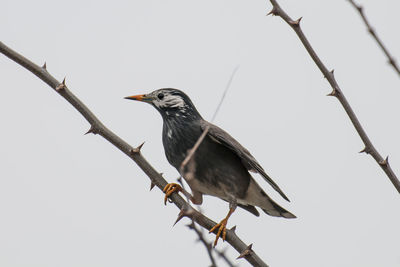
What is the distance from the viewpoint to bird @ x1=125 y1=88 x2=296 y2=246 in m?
6.11

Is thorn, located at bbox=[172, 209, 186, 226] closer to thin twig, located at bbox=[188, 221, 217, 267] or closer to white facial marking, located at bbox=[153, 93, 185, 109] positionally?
thin twig, located at bbox=[188, 221, 217, 267]

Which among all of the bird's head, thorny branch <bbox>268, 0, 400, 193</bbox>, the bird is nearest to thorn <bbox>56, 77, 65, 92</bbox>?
thorny branch <bbox>268, 0, 400, 193</bbox>

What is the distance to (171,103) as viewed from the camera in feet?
22.5

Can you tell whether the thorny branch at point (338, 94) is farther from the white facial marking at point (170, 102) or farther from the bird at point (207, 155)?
the white facial marking at point (170, 102)

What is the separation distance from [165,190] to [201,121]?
2.57 m

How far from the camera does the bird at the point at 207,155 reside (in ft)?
20.1

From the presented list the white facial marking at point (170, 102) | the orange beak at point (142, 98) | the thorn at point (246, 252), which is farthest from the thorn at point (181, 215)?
the white facial marking at point (170, 102)

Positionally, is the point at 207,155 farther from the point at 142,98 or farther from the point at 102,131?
the point at 102,131

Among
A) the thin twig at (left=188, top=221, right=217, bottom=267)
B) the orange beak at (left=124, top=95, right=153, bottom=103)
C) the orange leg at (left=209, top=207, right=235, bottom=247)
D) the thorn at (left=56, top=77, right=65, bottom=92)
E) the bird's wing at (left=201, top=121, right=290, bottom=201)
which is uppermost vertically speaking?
the thorn at (left=56, top=77, right=65, bottom=92)

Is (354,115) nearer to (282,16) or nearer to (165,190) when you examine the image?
(282,16)

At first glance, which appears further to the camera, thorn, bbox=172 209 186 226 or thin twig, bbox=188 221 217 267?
thorn, bbox=172 209 186 226

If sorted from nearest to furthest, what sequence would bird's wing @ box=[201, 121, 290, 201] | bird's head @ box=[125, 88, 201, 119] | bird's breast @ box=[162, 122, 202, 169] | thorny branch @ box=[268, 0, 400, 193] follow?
thorny branch @ box=[268, 0, 400, 193], bird's wing @ box=[201, 121, 290, 201], bird's breast @ box=[162, 122, 202, 169], bird's head @ box=[125, 88, 201, 119]

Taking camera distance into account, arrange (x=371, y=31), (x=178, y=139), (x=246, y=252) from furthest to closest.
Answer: (x=178, y=139) < (x=246, y=252) < (x=371, y=31)

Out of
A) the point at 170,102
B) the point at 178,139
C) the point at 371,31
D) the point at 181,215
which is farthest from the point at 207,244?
the point at 170,102
